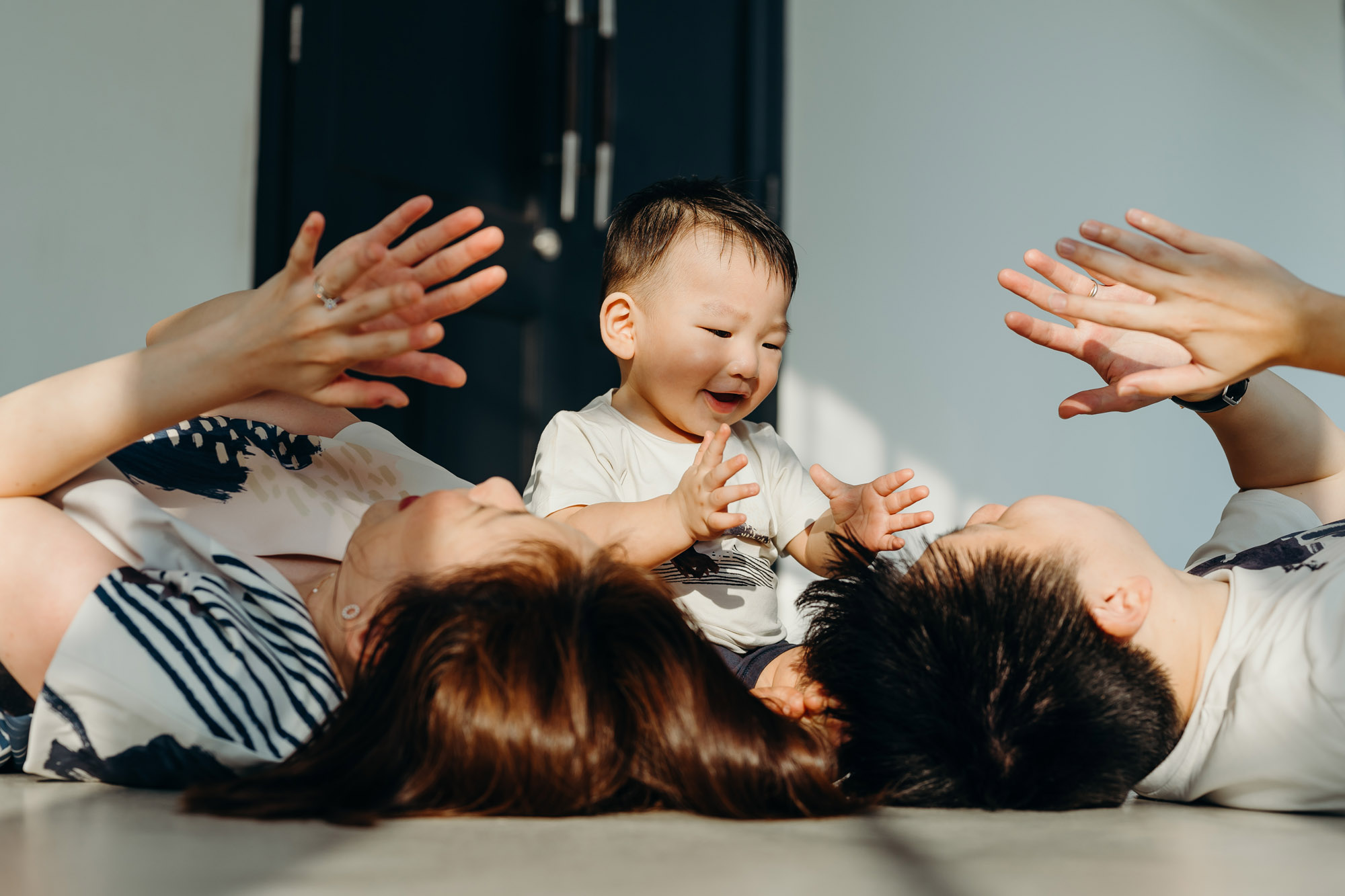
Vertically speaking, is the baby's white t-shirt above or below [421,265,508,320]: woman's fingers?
below

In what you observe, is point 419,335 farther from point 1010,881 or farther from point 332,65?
point 332,65

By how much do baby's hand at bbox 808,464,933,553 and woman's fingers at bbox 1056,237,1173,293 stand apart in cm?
31

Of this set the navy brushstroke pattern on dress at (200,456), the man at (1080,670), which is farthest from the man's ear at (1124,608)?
the navy brushstroke pattern on dress at (200,456)

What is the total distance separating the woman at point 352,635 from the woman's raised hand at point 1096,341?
545 millimetres

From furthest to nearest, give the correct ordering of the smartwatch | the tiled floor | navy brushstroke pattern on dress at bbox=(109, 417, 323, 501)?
1. the smartwatch
2. navy brushstroke pattern on dress at bbox=(109, 417, 323, 501)
3. the tiled floor

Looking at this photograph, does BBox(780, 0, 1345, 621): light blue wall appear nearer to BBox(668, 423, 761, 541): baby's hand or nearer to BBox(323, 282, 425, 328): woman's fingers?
BBox(668, 423, 761, 541): baby's hand

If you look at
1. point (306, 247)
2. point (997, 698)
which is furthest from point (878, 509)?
point (306, 247)

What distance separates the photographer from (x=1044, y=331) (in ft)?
3.65

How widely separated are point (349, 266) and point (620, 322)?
73 cm

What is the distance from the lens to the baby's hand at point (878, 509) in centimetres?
120

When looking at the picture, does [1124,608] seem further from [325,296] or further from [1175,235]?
[325,296]

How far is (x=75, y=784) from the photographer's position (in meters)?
0.89

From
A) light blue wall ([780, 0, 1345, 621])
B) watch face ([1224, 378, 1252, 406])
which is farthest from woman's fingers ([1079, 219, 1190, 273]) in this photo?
light blue wall ([780, 0, 1345, 621])

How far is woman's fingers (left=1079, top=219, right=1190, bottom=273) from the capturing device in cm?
98
